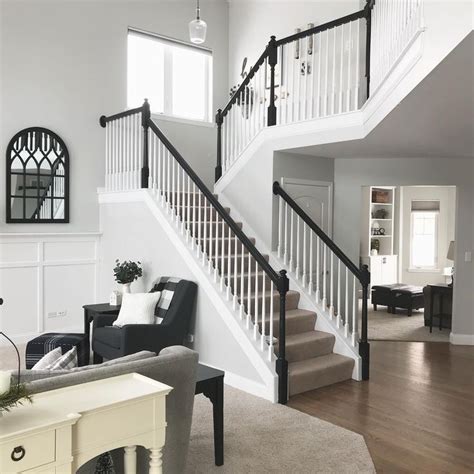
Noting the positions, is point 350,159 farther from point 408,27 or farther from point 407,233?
point 407,233

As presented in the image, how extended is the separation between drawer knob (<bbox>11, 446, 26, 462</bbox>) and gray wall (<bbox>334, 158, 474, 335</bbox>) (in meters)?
5.30

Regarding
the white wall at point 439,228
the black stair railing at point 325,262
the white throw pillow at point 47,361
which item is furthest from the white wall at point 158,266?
the white wall at point 439,228

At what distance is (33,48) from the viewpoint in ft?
20.4

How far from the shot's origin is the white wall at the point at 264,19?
22.1ft

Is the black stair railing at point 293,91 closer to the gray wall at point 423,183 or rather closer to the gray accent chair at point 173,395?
the gray wall at point 423,183

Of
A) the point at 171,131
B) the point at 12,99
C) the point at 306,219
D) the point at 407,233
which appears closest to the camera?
the point at 306,219

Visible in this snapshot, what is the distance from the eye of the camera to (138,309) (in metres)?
5.20

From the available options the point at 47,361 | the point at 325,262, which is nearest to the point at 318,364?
the point at 325,262

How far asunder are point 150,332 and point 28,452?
3024mm

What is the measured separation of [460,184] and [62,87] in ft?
16.6

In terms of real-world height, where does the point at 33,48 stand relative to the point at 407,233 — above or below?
above

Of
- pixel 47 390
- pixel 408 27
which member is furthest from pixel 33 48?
pixel 47 390

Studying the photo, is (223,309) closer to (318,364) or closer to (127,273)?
(318,364)

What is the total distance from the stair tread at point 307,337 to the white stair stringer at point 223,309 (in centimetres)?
44
